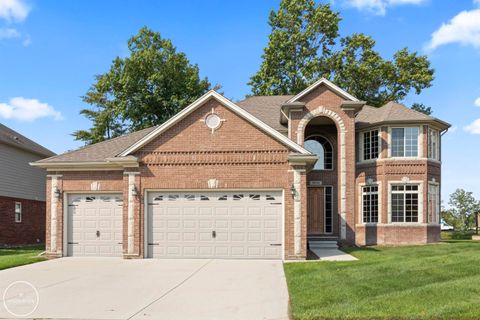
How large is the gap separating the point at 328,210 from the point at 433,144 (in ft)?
19.8

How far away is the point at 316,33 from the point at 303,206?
951 inches

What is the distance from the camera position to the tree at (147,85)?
3634cm

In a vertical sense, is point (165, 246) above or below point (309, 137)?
below

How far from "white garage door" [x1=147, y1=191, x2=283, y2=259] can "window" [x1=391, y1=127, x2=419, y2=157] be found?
27.9ft

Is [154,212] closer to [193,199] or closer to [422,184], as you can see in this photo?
[193,199]

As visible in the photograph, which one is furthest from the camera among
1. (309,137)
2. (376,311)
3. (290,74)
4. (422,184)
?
(290,74)

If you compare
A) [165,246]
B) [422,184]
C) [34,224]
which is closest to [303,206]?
[165,246]

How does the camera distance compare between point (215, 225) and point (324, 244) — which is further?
point (324, 244)

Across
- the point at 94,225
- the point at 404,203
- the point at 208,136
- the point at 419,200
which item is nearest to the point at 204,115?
the point at 208,136

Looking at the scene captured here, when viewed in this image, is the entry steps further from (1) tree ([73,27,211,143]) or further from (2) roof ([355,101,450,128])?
(1) tree ([73,27,211,143])

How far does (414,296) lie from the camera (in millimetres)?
8719

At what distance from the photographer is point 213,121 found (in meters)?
16.4

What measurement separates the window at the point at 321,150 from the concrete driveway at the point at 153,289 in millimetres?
8743

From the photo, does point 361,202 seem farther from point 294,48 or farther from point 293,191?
point 294,48
